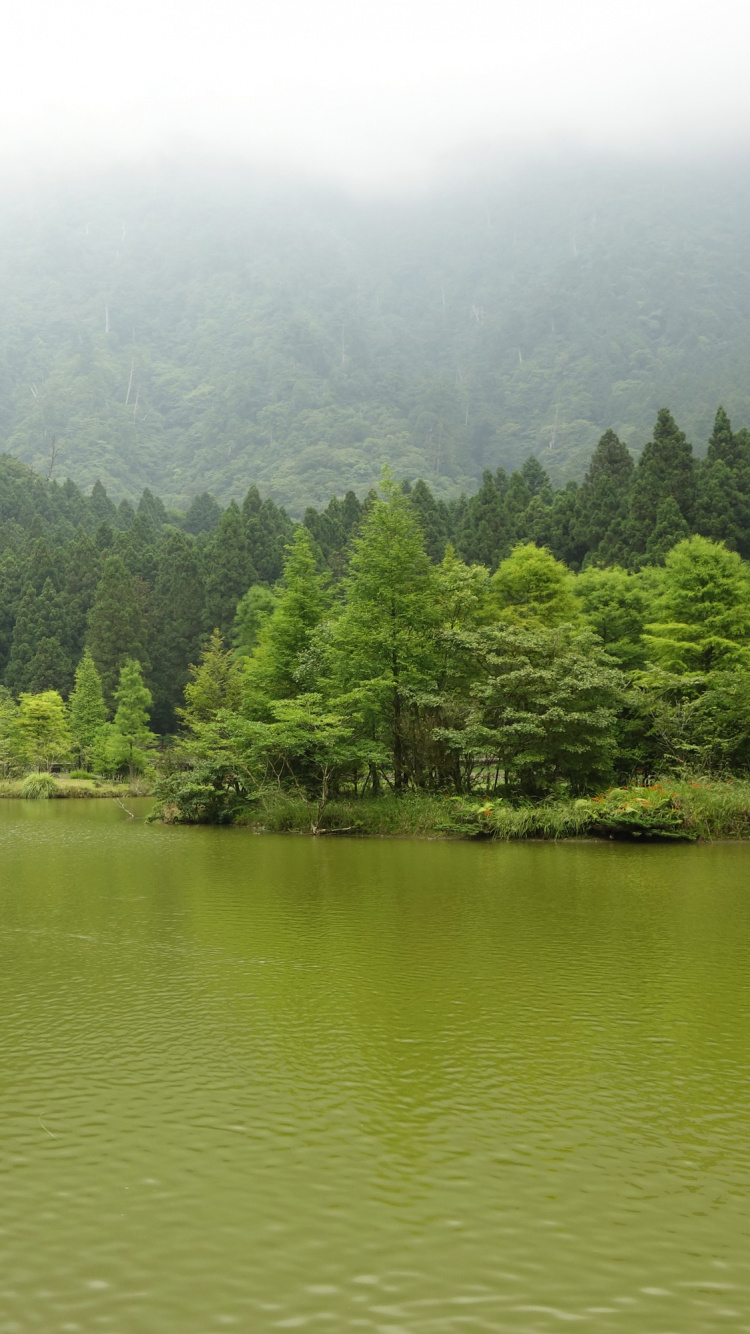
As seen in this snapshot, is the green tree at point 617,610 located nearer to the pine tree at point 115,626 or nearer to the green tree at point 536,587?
the green tree at point 536,587

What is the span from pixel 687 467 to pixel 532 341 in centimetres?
14926

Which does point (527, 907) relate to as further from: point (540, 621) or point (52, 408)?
point (52, 408)

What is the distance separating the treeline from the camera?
5016 cm

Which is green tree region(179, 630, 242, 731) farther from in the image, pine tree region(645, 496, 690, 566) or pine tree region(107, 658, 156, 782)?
pine tree region(645, 496, 690, 566)

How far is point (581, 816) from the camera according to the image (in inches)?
819

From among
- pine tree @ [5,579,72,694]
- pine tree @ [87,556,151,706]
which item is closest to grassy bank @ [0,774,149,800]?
pine tree @ [87,556,151,706]

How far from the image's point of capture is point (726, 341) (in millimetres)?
160875

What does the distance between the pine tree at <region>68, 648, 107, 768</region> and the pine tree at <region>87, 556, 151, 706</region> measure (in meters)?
8.85

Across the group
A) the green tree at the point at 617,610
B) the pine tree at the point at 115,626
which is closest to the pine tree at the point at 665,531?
the green tree at the point at 617,610

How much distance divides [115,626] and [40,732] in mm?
19359

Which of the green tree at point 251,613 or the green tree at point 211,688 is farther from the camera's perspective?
the green tree at point 251,613

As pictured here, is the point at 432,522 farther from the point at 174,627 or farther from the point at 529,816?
the point at 529,816

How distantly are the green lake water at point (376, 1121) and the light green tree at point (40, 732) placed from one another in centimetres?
3763

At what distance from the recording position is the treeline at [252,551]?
50.2 m
